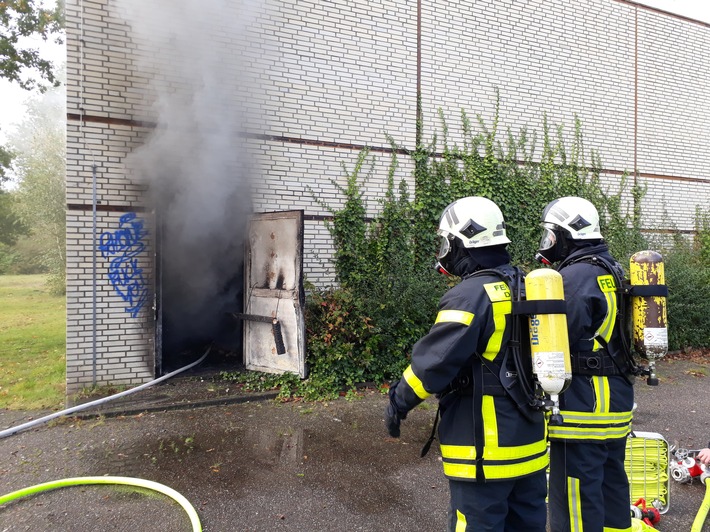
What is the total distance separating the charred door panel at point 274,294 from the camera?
6023 millimetres

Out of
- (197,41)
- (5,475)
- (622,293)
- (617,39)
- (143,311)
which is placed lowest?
(5,475)

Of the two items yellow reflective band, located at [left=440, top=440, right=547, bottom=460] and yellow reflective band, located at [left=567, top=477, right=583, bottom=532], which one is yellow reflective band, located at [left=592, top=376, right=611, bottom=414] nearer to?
yellow reflective band, located at [left=567, top=477, right=583, bottom=532]

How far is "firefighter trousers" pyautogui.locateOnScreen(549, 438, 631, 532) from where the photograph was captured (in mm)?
2562

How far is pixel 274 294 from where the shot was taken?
6.30 metres

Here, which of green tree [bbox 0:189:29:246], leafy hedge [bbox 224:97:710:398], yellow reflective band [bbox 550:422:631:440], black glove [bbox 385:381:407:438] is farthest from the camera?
green tree [bbox 0:189:29:246]

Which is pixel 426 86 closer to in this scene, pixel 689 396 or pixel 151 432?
pixel 689 396

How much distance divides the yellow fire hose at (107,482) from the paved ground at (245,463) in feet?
0.19

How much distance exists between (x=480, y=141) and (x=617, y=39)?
13.9ft

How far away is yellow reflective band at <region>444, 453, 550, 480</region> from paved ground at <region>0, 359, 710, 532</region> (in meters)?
1.28

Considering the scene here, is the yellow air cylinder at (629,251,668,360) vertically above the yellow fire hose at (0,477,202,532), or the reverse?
the yellow air cylinder at (629,251,668,360)

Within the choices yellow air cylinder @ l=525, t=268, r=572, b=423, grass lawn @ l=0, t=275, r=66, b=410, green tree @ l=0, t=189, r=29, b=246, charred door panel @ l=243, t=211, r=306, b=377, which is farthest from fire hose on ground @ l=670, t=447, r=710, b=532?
green tree @ l=0, t=189, r=29, b=246

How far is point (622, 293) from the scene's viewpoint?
113 inches

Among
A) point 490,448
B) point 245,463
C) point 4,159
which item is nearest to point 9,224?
point 4,159

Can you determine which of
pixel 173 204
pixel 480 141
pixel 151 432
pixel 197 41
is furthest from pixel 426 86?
pixel 151 432
